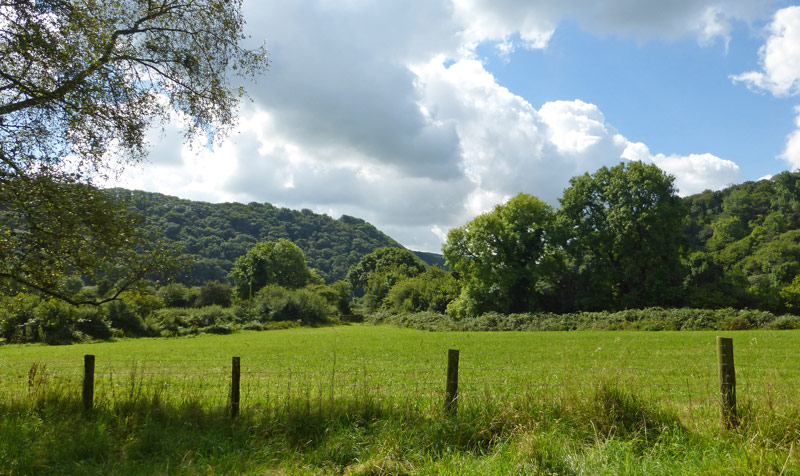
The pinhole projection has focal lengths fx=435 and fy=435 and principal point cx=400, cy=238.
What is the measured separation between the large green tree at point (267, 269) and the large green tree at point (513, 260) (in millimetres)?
47971

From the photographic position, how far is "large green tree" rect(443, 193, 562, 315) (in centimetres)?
4847

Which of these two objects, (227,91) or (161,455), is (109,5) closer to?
(227,91)

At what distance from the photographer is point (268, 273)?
85938 millimetres

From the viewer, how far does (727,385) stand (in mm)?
5684

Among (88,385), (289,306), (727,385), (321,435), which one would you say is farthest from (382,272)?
(727,385)

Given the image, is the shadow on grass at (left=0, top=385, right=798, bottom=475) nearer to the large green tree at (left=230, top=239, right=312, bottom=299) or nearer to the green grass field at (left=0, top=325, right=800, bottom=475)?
the green grass field at (left=0, top=325, right=800, bottom=475)

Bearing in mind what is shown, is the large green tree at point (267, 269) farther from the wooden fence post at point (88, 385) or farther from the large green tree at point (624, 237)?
the wooden fence post at point (88, 385)

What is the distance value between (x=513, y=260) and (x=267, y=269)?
2103 inches

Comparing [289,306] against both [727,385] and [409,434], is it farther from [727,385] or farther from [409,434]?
[727,385]

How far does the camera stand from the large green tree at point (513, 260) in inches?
1908

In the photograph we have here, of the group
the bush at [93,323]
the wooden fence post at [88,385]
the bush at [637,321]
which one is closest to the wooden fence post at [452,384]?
the wooden fence post at [88,385]

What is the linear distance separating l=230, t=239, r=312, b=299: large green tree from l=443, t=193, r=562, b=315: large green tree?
4797 cm

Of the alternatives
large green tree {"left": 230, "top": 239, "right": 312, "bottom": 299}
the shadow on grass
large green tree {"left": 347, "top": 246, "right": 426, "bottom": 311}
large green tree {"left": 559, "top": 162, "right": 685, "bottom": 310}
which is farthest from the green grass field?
large green tree {"left": 230, "top": 239, "right": 312, "bottom": 299}

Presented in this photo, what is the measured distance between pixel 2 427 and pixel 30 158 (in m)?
4.42
